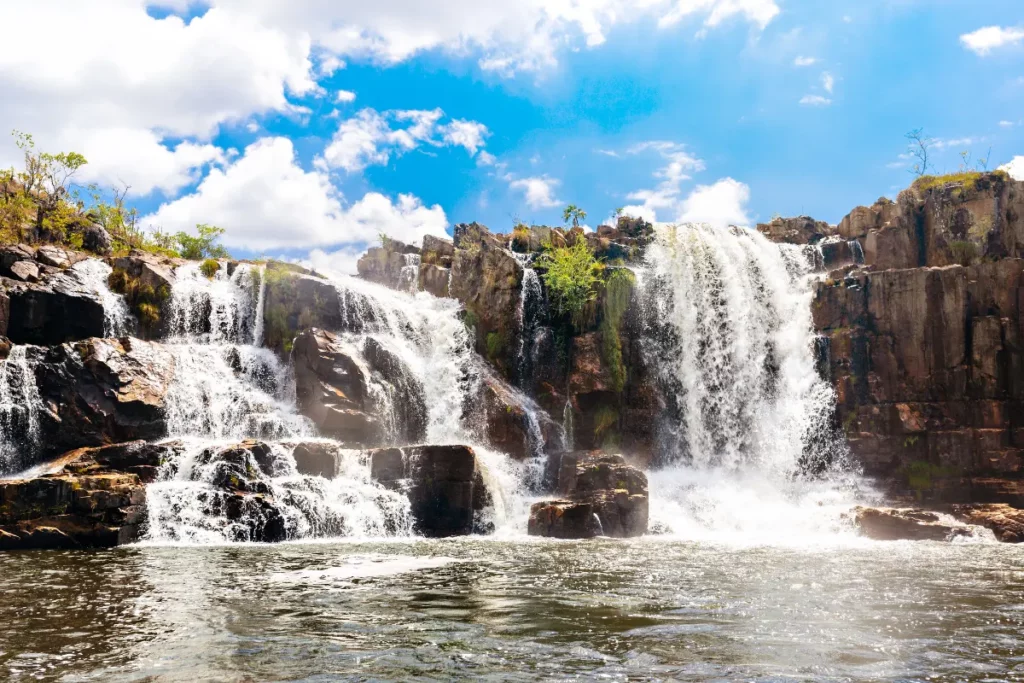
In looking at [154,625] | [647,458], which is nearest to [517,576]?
[154,625]

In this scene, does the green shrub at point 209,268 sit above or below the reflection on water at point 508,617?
above

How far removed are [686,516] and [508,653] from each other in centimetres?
1912

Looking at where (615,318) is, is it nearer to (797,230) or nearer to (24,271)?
(797,230)

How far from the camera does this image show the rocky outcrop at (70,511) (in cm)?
1975

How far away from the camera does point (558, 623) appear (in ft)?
34.1

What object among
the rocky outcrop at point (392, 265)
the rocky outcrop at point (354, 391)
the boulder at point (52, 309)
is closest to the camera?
the boulder at point (52, 309)

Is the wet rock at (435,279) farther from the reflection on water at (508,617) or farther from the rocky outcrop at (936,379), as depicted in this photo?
the reflection on water at (508,617)

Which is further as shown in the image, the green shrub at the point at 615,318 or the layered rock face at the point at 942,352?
the green shrub at the point at 615,318

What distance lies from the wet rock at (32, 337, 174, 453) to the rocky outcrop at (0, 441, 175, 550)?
17.2ft

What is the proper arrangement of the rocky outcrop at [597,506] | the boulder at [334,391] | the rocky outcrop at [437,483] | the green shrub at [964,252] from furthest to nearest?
1. the green shrub at [964,252]
2. the boulder at [334,391]
3. the rocky outcrop at [437,483]
4. the rocky outcrop at [597,506]

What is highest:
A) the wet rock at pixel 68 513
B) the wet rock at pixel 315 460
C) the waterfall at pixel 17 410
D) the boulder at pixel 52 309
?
the boulder at pixel 52 309

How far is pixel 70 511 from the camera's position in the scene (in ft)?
66.1

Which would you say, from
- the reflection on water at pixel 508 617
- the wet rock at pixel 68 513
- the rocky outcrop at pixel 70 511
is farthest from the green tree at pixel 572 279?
the wet rock at pixel 68 513

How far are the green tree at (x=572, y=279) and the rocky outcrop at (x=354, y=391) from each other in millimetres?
8103
